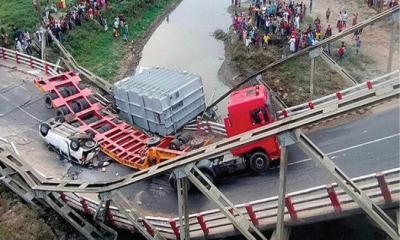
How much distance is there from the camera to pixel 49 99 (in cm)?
2347

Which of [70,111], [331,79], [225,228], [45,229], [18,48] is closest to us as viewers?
[225,228]

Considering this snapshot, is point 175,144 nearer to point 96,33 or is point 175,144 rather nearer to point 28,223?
point 28,223

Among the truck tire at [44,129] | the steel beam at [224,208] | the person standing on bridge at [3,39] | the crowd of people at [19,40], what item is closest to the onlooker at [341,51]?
the truck tire at [44,129]

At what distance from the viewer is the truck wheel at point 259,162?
17391 mm

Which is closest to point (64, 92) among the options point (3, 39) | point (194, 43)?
point (3, 39)

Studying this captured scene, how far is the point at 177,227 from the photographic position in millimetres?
14914

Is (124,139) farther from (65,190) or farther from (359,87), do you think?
(359,87)

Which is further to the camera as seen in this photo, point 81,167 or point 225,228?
point 81,167

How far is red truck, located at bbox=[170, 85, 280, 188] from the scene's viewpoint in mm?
16984

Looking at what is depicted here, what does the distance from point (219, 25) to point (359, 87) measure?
24281mm

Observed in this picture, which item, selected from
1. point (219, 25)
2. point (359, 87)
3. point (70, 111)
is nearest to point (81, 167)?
point (70, 111)

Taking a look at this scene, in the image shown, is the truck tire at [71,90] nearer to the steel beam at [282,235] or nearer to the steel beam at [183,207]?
the steel beam at [183,207]

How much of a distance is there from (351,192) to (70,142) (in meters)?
11.7

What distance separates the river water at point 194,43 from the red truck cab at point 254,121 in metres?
10.3
